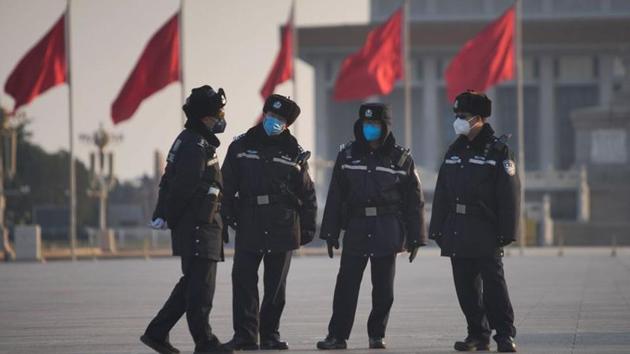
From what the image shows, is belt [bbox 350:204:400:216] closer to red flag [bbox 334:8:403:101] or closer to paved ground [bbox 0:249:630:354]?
paved ground [bbox 0:249:630:354]

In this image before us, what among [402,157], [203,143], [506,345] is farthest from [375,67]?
[203,143]

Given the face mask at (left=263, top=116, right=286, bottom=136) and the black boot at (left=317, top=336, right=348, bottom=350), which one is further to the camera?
the black boot at (left=317, top=336, right=348, bottom=350)

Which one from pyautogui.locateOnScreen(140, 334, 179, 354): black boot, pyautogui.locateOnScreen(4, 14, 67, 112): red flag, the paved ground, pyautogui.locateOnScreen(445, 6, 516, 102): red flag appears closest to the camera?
pyautogui.locateOnScreen(140, 334, 179, 354): black boot

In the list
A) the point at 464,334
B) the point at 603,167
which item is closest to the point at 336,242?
the point at 464,334

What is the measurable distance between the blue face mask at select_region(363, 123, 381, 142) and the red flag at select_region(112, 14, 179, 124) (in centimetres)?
2523

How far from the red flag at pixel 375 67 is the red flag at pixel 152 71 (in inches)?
175

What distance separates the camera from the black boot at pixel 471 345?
13.9 metres

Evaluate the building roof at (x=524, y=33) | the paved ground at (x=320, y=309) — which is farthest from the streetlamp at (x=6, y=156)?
the building roof at (x=524, y=33)

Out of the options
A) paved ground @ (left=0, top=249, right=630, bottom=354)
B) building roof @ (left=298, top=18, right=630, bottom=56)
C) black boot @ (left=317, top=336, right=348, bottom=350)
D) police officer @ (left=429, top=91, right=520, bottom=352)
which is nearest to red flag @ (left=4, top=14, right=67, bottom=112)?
paved ground @ (left=0, top=249, right=630, bottom=354)

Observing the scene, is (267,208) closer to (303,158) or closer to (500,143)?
(303,158)

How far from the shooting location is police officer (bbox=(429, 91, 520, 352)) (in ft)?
45.6

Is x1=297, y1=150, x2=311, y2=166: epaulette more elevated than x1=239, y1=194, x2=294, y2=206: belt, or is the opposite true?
x1=297, y1=150, x2=311, y2=166: epaulette

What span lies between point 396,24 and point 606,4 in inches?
2992

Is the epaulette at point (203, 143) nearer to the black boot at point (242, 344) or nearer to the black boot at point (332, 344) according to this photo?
the black boot at point (242, 344)
